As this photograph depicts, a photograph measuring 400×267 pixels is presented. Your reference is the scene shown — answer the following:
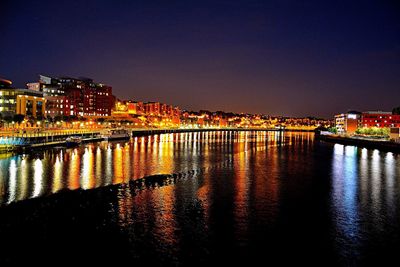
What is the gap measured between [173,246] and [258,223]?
3.86 m

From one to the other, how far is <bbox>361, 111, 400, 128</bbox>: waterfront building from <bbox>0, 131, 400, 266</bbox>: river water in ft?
311

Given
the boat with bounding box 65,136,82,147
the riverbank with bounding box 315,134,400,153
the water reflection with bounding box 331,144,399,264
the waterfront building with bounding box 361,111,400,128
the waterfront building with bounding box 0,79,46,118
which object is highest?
the waterfront building with bounding box 0,79,46,118

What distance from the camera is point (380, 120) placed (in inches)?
4299

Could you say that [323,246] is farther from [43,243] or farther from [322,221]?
[43,243]

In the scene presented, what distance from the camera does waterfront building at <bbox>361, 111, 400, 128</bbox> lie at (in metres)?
106

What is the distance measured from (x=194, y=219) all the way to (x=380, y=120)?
111353mm

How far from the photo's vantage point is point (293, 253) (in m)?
10.8

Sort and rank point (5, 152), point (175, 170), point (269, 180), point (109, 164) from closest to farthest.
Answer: point (269, 180)
point (175, 170)
point (109, 164)
point (5, 152)

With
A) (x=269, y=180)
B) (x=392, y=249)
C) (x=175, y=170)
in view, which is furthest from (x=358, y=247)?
(x=175, y=170)

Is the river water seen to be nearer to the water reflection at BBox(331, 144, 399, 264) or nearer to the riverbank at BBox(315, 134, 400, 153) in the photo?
the water reflection at BBox(331, 144, 399, 264)

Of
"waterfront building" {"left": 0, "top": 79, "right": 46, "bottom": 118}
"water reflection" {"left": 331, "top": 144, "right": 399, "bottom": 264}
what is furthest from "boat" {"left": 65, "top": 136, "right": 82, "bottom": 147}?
"water reflection" {"left": 331, "top": 144, "right": 399, "bottom": 264}

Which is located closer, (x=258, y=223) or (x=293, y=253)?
(x=293, y=253)

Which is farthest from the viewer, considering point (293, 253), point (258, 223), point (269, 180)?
point (269, 180)

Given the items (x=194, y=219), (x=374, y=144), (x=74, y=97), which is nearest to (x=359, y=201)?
(x=194, y=219)
